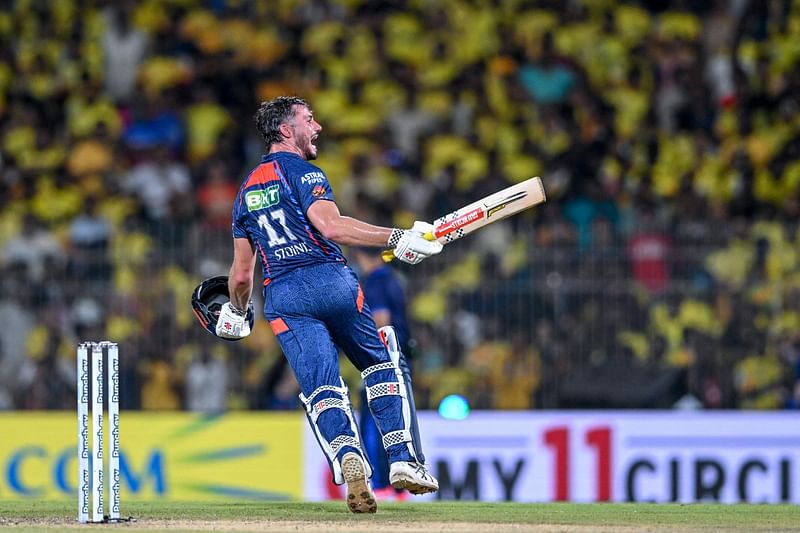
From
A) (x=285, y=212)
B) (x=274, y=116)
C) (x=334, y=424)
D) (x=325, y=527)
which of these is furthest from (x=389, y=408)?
(x=274, y=116)

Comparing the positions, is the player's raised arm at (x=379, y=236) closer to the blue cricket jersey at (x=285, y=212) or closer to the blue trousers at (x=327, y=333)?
the blue cricket jersey at (x=285, y=212)

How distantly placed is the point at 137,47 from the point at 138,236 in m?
4.31

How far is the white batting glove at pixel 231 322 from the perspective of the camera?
8.70 metres

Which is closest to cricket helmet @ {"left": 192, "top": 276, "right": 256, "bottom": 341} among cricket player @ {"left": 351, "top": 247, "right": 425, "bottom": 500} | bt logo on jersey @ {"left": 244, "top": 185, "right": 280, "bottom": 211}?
bt logo on jersey @ {"left": 244, "top": 185, "right": 280, "bottom": 211}

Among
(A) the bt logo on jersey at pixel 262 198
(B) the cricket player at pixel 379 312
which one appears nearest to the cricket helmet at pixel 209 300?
(A) the bt logo on jersey at pixel 262 198

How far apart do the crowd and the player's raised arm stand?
19.6 feet

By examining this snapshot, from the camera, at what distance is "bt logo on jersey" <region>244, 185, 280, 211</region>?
8.16m

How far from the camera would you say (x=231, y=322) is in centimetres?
871

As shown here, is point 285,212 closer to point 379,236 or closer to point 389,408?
point 379,236

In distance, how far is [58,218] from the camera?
56.3 ft

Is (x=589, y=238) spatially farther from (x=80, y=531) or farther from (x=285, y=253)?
(x=80, y=531)

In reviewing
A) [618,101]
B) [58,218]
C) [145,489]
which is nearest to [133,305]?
[145,489]

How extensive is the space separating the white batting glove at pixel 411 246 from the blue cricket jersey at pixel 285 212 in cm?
48

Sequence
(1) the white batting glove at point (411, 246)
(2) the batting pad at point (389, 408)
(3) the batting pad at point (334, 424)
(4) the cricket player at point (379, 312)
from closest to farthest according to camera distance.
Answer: (1) the white batting glove at point (411, 246) < (3) the batting pad at point (334, 424) < (2) the batting pad at point (389, 408) < (4) the cricket player at point (379, 312)
